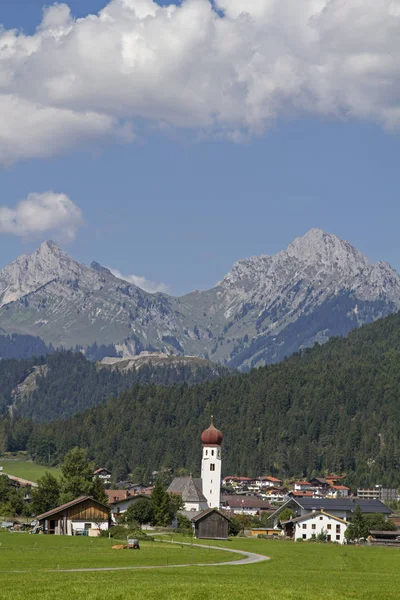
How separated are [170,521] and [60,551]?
2672 inches

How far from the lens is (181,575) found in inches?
2677

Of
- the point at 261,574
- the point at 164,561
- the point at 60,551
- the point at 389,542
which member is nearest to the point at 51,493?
the point at 389,542

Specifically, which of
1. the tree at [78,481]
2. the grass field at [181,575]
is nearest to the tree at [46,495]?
the tree at [78,481]

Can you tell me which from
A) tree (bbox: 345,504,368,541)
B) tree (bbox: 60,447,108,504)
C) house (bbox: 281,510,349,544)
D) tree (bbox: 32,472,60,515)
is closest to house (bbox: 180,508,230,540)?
tree (bbox: 60,447,108,504)

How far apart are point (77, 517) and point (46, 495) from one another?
33237 mm

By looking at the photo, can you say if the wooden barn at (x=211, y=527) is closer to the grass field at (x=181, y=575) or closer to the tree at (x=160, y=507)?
the tree at (x=160, y=507)

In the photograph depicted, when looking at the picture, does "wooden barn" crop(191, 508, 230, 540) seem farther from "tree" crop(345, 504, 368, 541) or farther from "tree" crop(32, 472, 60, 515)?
"tree" crop(345, 504, 368, 541)

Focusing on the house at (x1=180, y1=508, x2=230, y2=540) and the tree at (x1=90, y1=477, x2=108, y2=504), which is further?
the tree at (x1=90, y1=477, x2=108, y2=504)

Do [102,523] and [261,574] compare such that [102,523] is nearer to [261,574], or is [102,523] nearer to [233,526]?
[233,526]

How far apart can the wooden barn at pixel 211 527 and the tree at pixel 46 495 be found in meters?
31.0

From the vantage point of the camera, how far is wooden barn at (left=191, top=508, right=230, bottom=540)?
143500mm

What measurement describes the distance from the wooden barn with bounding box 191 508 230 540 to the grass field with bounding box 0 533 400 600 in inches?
859

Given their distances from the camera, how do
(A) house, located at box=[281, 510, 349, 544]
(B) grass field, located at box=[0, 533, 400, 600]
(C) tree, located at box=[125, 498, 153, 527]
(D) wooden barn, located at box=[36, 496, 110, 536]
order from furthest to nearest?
(A) house, located at box=[281, 510, 349, 544], (C) tree, located at box=[125, 498, 153, 527], (D) wooden barn, located at box=[36, 496, 110, 536], (B) grass field, located at box=[0, 533, 400, 600]

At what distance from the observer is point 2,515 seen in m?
176
